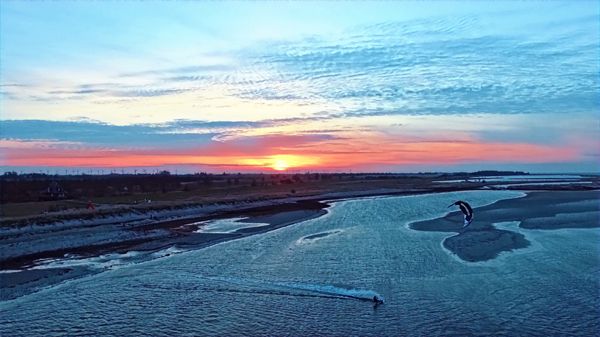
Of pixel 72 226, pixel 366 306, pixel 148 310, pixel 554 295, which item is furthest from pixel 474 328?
pixel 72 226

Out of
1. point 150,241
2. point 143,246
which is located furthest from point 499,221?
point 143,246

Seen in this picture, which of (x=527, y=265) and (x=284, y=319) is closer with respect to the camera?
(x=284, y=319)

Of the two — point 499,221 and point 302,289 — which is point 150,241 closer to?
point 302,289

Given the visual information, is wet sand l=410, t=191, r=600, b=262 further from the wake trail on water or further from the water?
the wake trail on water

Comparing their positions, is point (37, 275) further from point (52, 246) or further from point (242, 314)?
point (242, 314)

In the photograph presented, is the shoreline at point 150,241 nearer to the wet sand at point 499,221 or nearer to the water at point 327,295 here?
the wet sand at point 499,221

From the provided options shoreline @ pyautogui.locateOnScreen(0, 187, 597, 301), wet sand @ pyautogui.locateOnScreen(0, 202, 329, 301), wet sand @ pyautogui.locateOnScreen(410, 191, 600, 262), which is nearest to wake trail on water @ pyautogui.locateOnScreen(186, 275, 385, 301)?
wet sand @ pyautogui.locateOnScreen(0, 202, 329, 301)

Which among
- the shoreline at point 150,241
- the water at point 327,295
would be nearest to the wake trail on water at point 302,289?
the water at point 327,295
